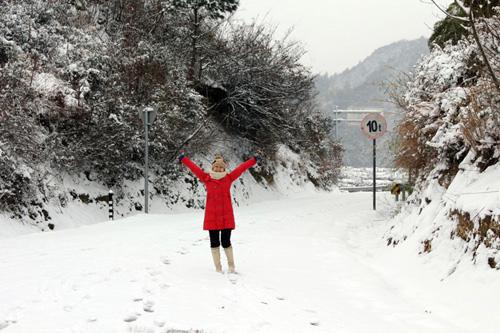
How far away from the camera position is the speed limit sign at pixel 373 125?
1491 cm

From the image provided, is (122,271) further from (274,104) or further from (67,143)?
(274,104)

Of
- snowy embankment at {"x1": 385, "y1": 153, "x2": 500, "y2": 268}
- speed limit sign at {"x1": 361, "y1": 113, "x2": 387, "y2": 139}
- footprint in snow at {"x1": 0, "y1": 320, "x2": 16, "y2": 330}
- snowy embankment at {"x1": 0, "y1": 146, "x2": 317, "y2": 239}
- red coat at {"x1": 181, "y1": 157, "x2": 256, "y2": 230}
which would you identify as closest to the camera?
footprint in snow at {"x1": 0, "y1": 320, "x2": 16, "y2": 330}

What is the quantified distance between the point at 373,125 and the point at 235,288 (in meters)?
10.1

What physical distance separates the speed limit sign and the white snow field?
5746 millimetres

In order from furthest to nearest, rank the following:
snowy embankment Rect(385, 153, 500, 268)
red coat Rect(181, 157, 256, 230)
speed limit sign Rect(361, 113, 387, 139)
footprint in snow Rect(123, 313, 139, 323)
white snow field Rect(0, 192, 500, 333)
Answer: speed limit sign Rect(361, 113, 387, 139) → red coat Rect(181, 157, 256, 230) → snowy embankment Rect(385, 153, 500, 268) → white snow field Rect(0, 192, 500, 333) → footprint in snow Rect(123, 313, 139, 323)

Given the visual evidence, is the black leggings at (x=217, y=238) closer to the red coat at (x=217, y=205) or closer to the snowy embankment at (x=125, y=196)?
the red coat at (x=217, y=205)

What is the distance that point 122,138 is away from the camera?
597 inches

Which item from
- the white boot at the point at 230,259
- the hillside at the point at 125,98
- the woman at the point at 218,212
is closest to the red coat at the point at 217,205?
the woman at the point at 218,212

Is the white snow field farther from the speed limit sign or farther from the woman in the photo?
the speed limit sign

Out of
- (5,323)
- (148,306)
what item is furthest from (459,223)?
(5,323)

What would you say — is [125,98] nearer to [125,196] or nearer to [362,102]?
[125,196]

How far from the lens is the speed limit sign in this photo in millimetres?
14914

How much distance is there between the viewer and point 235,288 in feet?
20.0

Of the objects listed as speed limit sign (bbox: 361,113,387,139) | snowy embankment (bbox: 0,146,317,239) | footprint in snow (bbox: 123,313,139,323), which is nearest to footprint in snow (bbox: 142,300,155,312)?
footprint in snow (bbox: 123,313,139,323)
